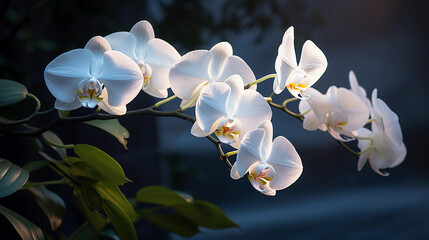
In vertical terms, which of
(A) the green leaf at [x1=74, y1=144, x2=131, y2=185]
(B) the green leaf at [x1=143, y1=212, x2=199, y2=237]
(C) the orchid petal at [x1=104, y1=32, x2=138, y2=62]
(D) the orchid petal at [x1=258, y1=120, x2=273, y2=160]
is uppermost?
(C) the orchid petal at [x1=104, y1=32, x2=138, y2=62]

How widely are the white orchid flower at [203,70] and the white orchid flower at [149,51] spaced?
0.15ft

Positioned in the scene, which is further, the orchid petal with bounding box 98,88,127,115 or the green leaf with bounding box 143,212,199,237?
the green leaf with bounding box 143,212,199,237

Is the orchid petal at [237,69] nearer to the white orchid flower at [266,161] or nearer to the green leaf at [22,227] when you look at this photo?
the white orchid flower at [266,161]

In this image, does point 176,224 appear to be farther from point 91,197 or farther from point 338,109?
point 338,109

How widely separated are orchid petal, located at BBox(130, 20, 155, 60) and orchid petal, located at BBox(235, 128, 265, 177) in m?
0.16

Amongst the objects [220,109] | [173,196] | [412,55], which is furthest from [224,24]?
[220,109]

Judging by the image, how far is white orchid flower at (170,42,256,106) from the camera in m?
0.35

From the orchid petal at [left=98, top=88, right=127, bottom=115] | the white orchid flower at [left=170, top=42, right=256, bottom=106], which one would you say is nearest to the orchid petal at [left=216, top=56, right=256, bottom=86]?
the white orchid flower at [left=170, top=42, right=256, bottom=106]

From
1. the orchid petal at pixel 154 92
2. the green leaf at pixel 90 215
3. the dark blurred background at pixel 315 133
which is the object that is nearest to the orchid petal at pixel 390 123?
the orchid petal at pixel 154 92

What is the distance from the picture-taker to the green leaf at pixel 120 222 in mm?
375

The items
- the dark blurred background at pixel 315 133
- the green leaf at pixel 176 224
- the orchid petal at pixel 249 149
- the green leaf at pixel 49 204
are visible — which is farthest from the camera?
the dark blurred background at pixel 315 133

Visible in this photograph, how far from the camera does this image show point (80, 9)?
36.9 inches

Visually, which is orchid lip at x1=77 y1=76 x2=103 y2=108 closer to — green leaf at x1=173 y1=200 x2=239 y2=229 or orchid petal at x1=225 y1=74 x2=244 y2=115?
orchid petal at x1=225 y1=74 x2=244 y2=115

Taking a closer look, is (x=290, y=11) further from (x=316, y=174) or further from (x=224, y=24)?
(x=316, y=174)
